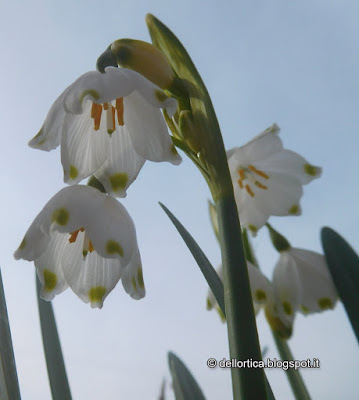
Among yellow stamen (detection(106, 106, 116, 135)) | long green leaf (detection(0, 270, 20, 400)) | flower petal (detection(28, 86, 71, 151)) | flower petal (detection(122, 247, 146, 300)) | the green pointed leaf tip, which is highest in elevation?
yellow stamen (detection(106, 106, 116, 135))

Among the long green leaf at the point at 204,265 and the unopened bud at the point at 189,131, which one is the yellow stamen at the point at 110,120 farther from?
the long green leaf at the point at 204,265

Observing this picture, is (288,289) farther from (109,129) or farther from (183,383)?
(109,129)

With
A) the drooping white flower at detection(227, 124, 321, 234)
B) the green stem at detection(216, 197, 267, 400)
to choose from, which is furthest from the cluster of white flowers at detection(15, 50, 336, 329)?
the drooping white flower at detection(227, 124, 321, 234)

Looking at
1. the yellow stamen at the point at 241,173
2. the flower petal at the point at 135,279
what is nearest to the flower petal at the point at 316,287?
the yellow stamen at the point at 241,173

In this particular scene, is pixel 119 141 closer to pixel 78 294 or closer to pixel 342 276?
pixel 78 294

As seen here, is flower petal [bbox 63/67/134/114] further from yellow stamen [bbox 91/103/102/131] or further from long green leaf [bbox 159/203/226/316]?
long green leaf [bbox 159/203/226/316]

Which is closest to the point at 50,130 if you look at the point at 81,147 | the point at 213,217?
the point at 81,147

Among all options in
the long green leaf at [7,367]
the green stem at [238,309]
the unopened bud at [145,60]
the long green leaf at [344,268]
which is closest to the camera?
the green stem at [238,309]
